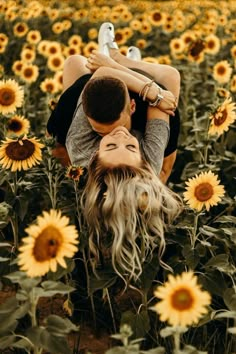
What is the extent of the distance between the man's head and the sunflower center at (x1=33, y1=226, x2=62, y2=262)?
2.86ft

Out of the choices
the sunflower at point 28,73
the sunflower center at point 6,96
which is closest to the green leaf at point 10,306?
the sunflower center at point 6,96

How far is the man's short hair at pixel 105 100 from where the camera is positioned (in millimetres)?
2652

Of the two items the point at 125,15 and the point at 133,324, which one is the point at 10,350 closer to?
the point at 133,324

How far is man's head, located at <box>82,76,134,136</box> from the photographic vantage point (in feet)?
8.70

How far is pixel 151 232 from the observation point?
103 inches

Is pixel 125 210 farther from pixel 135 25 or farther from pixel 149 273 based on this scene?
pixel 135 25

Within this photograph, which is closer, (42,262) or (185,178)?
(42,262)

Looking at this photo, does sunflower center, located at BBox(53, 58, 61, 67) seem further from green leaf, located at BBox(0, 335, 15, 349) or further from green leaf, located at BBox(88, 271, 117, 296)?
green leaf, located at BBox(0, 335, 15, 349)

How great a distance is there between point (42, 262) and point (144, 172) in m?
0.69

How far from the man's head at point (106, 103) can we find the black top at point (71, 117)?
324 millimetres

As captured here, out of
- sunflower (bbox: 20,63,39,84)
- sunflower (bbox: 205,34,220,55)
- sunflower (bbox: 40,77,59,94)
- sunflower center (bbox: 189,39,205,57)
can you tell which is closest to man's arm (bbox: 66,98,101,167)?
sunflower (bbox: 40,77,59,94)

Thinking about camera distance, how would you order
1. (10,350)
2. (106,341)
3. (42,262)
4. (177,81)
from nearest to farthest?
1. (42,262)
2. (10,350)
3. (106,341)
4. (177,81)

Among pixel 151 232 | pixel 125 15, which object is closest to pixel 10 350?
pixel 151 232

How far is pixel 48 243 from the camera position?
1.87 meters
